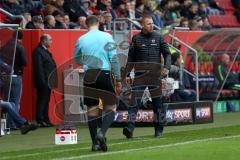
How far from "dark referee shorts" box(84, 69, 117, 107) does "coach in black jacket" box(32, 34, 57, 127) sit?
20.7 feet

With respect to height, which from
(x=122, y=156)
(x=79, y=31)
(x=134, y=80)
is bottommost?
(x=122, y=156)

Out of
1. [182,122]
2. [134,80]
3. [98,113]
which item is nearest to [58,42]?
[182,122]

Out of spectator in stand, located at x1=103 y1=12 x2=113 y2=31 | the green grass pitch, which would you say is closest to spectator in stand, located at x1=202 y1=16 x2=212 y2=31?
spectator in stand, located at x1=103 y1=12 x2=113 y2=31

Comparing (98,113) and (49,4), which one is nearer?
(98,113)

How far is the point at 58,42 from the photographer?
2027cm

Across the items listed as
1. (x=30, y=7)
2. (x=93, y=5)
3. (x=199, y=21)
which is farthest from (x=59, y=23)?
(x=199, y=21)

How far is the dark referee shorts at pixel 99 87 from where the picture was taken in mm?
12633

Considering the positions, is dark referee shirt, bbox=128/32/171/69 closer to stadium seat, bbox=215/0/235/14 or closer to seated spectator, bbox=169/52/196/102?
seated spectator, bbox=169/52/196/102

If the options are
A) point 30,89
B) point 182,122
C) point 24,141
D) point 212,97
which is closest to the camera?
point 24,141

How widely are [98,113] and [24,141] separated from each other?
9.99 ft

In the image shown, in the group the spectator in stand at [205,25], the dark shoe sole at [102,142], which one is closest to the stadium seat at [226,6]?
the spectator in stand at [205,25]

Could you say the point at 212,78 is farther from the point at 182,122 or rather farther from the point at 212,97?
the point at 182,122

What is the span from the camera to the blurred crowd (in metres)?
20.7

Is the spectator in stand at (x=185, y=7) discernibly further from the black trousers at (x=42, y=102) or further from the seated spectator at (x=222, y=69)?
the black trousers at (x=42, y=102)
